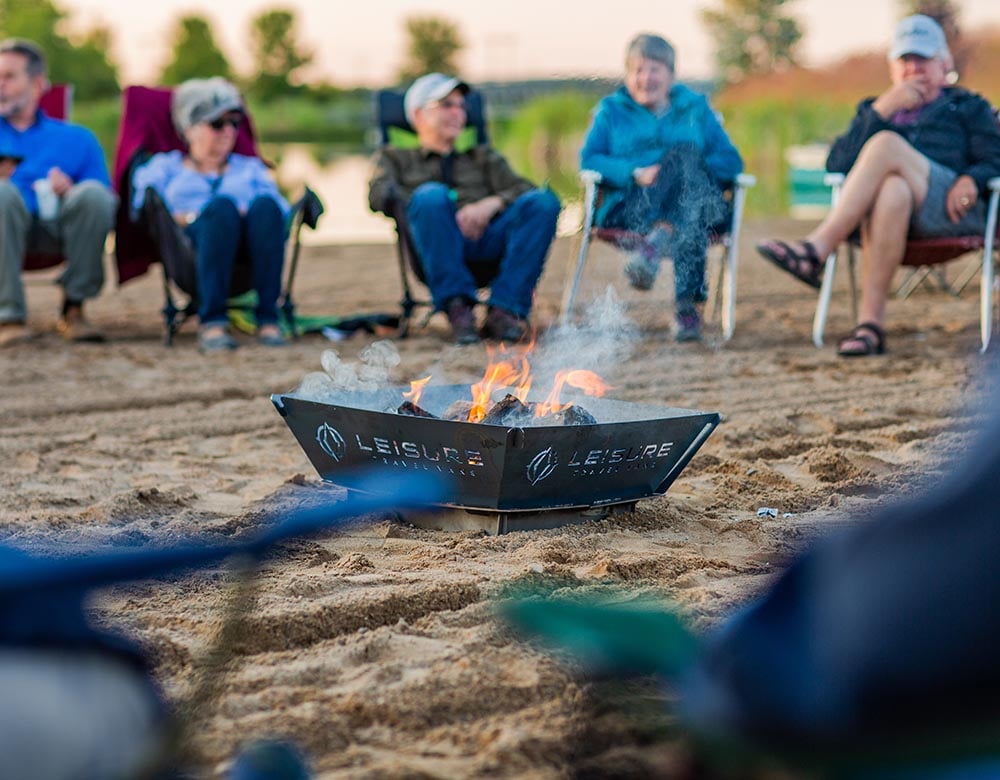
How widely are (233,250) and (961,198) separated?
3.16 meters

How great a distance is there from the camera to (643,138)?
612 cm

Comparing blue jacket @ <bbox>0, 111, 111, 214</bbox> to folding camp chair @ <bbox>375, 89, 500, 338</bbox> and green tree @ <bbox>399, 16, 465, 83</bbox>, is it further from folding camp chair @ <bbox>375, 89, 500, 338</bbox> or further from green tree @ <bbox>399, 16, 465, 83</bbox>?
green tree @ <bbox>399, 16, 465, 83</bbox>

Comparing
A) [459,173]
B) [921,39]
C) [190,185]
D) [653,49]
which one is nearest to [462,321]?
[459,173]

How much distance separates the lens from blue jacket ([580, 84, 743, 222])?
6023 mm

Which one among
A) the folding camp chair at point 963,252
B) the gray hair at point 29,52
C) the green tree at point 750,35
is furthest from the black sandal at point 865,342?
the green tree at point 750,35

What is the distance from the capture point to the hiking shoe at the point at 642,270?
6.07 metres

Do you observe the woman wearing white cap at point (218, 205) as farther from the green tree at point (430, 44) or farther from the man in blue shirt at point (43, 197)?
the green tree at point (430, 44)

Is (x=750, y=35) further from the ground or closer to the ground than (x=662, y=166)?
further from the ground

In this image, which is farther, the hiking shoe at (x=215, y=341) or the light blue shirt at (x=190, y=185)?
the light blue shirt at (x=190, y=185)

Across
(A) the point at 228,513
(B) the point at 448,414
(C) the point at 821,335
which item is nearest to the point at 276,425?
(A) the point at 228,513

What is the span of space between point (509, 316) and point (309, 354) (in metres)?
0.91

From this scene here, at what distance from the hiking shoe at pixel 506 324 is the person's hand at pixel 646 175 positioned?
0.82 metres

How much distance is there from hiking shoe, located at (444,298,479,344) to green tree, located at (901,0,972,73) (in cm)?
331

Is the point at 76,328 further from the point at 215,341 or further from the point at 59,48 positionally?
the point at 59,48
